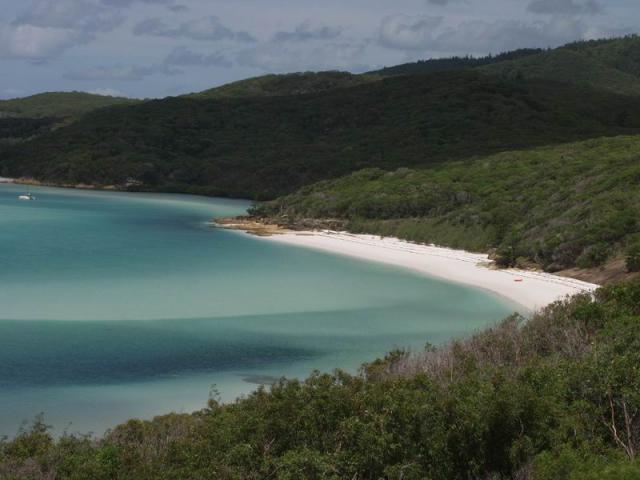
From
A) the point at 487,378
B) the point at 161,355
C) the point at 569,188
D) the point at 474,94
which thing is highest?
the point at 474,94

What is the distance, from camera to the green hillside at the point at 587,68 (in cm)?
16162

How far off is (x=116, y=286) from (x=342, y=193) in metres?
30.5

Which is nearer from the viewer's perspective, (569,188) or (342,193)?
(569,188)

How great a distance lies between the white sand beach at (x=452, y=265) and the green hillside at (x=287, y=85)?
8899cm

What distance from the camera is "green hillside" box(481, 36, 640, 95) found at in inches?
6363

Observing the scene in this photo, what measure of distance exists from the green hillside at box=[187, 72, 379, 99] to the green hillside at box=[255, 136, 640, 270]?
7457 centimetres

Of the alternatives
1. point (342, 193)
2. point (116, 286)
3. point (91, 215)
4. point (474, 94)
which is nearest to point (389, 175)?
point (342, 193)

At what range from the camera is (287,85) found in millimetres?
146875

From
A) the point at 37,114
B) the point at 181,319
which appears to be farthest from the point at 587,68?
the point at 181,319

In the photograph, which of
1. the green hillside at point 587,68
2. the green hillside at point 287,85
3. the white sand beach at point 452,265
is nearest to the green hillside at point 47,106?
the green hillside at point 287,85

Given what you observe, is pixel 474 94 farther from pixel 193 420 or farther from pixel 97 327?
pixel 193 420

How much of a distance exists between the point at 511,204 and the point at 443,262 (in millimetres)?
8482

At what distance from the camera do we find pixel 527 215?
44.1 meters

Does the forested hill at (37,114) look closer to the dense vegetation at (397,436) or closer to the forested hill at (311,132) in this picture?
the forested hill at (311,132)
